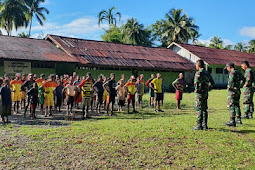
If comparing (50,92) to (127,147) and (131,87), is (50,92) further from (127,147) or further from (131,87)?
(127,147)

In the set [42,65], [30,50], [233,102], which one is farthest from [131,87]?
[30,50]

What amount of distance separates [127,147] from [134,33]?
46.4m

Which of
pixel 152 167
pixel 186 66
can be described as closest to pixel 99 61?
pixel 186 66

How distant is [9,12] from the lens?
42250 mm

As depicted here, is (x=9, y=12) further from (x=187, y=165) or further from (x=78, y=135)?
(x=187, y=165)

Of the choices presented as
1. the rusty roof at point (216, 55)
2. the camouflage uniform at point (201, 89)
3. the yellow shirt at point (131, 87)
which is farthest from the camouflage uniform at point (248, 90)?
the rusty roof at point (216, 55)

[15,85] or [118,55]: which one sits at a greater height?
[118,55]

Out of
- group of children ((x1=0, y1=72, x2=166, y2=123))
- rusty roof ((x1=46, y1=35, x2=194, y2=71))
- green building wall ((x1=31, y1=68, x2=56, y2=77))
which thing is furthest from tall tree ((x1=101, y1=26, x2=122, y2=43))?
group of children ((x1=0, y1=72, x2=166, y2=123))

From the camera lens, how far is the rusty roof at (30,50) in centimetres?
1970

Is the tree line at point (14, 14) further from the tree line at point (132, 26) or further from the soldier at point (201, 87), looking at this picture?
the soldier at point (201, 87)

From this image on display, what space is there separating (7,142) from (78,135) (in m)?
1.82

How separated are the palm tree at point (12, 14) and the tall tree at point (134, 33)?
18682 mm

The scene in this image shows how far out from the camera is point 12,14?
140 ft

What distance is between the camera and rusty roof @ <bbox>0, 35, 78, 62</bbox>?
19695 millimetres
